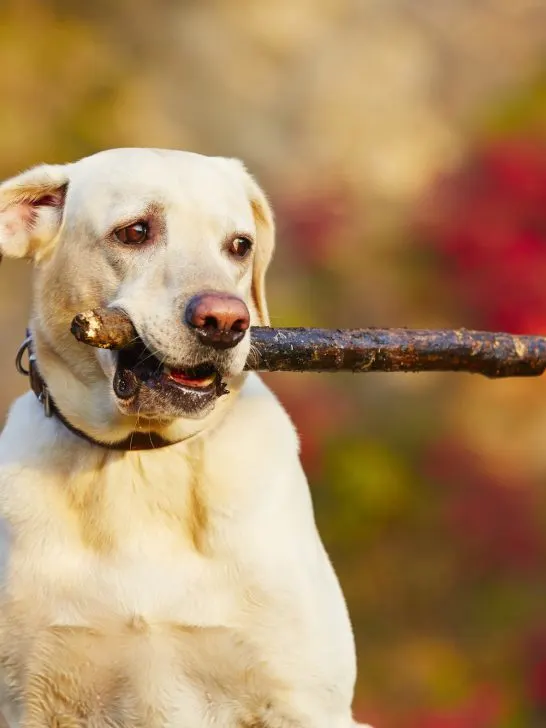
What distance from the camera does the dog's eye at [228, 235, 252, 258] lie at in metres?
2.98

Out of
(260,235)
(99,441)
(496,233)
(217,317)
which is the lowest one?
(99,441)

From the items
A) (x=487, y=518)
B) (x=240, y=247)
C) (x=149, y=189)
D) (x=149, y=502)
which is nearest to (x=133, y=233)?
(x=149, y=189)

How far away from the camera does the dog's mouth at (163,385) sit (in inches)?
107

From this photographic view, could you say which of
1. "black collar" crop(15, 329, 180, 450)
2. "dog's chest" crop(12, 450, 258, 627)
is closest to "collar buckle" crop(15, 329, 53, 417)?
"black collar" crop(15, 329, 180, 450)

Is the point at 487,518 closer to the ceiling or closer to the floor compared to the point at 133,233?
closer to the ceiling

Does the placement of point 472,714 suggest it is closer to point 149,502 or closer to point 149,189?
point 149,502

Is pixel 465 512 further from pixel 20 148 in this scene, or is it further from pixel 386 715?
pixel 20 148

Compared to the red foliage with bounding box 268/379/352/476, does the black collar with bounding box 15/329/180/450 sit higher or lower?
lower

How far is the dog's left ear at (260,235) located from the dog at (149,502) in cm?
16

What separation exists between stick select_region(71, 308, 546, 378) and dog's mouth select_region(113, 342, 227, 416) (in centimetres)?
7

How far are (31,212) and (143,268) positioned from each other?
1.29 ft

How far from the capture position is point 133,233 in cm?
285

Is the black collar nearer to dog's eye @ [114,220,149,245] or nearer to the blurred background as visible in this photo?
dog's eye @ [114,220,149,245]

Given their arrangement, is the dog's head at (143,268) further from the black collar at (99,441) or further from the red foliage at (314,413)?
the red foliage at (314,413)
